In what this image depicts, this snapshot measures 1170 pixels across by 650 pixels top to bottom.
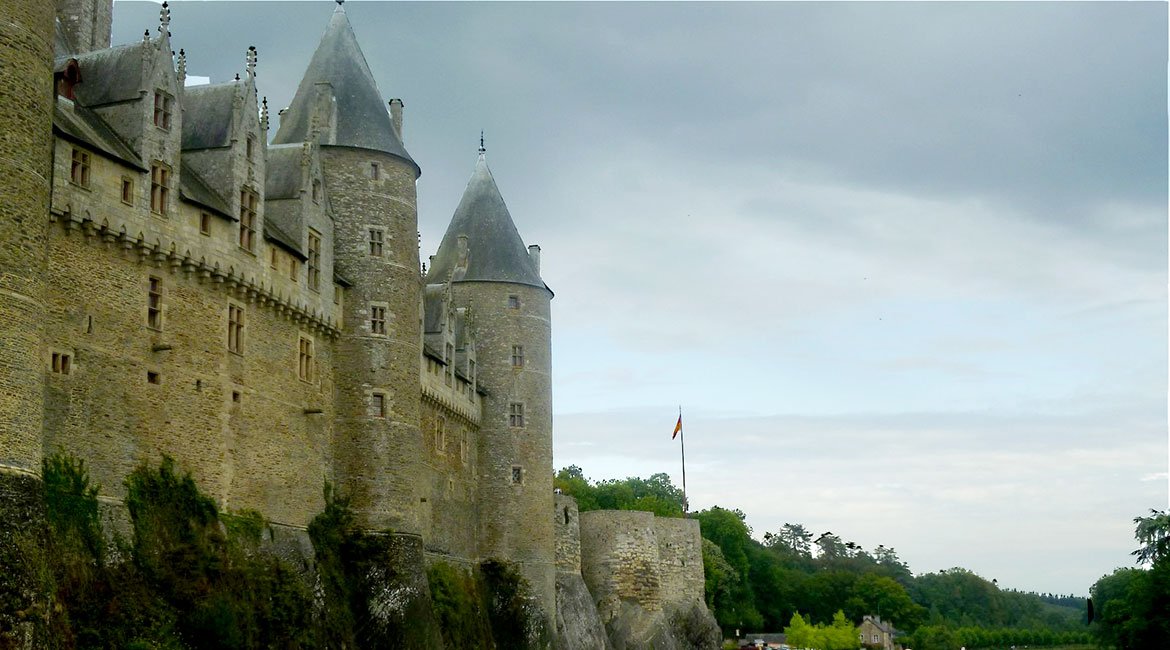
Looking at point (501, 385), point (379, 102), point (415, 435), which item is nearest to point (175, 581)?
point (415, 435)

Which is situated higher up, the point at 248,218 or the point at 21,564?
the point at 248,218

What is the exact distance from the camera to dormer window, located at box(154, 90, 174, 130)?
34438mm

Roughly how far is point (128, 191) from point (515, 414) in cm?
2714

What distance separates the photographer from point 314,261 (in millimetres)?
41438

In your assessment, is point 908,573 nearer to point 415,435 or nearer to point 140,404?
point 415,435

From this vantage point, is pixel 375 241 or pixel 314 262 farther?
pixel 375 241

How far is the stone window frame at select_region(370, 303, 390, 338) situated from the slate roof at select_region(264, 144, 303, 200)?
4.49 meters

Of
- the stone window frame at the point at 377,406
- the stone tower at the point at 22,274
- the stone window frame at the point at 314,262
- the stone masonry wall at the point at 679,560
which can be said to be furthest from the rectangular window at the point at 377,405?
the stone masonry wall at the point at 679,560

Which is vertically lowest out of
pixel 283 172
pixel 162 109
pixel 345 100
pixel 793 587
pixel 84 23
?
pixel 793 587

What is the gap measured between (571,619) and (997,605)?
13992 cm

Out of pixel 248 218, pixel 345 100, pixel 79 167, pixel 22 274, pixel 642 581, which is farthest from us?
pixel 642 581

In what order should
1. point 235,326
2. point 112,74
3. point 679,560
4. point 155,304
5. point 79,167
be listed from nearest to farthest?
1. point 79,167
2. point 155,304
3. point 112,74
4. point 235,326
5. point 679,560

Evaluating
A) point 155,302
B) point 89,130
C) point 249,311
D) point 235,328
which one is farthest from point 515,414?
point 89,130

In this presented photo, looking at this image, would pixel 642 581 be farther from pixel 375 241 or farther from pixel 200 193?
pixel 200 193
